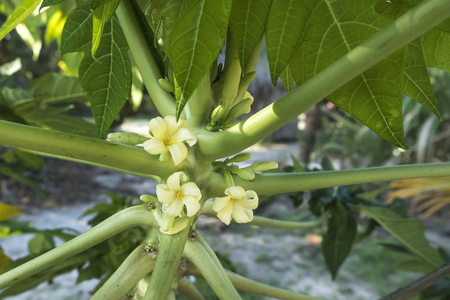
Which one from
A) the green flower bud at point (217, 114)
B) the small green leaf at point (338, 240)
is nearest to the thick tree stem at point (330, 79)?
the green flower bud at point (217, 114)

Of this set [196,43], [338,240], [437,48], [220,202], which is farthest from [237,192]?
[338,240]

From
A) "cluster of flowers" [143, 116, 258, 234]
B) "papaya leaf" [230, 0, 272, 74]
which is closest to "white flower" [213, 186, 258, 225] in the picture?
"cluster of flowers" [143, 116, 258, 234]

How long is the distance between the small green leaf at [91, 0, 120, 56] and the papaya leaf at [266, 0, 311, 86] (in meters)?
0.12

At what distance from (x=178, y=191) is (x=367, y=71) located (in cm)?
18

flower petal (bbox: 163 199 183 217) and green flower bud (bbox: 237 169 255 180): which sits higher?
green flower bud (bbox: 237 169 255 180)

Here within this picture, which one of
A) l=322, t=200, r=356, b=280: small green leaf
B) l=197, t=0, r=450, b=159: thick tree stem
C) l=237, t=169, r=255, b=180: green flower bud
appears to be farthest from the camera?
l=322, t=200, r=356, b=280: small green leaf

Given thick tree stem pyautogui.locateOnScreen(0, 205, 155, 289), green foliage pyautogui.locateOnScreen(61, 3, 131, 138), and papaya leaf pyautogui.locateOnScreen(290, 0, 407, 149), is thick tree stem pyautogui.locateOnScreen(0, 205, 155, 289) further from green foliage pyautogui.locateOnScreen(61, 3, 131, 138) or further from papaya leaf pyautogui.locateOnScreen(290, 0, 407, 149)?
papaya leaf pyautogui.locateOnScreen(290, 0, 407, 149)

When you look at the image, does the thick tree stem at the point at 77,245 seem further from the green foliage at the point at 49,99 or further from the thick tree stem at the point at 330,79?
the green foliage at the point at 49,99

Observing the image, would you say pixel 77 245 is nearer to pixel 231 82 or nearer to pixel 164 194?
pixel 164 194

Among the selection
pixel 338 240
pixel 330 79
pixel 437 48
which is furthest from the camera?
pixel 338 240

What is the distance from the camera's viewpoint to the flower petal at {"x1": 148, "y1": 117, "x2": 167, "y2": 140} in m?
0.30

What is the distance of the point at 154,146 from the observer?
30cm

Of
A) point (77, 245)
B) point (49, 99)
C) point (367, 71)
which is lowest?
point (77, 245)

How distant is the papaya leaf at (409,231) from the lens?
72cm
